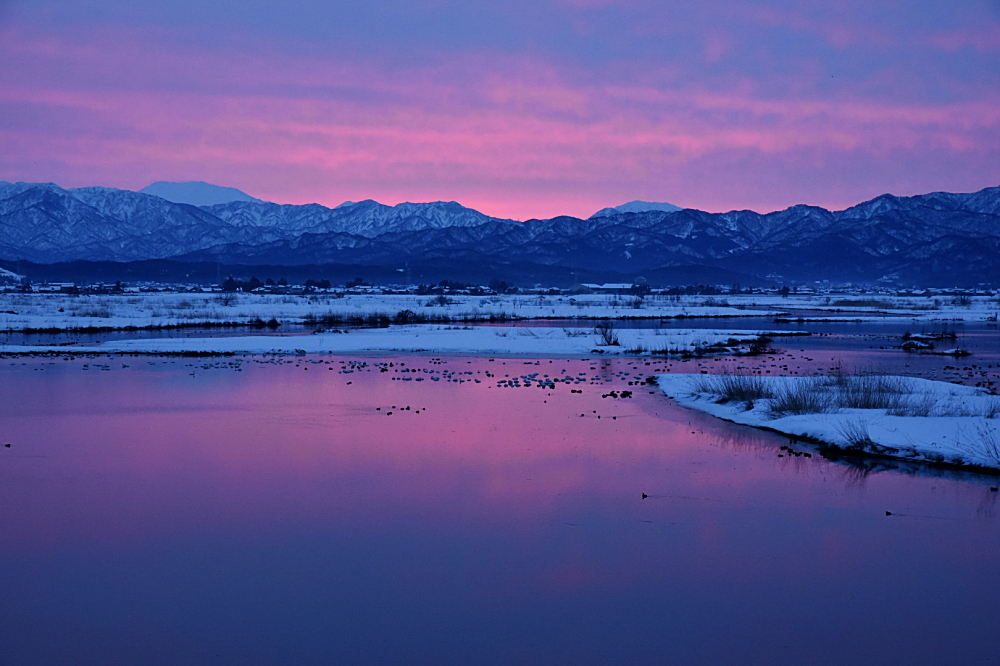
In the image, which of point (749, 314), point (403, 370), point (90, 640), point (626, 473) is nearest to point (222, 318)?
point (403, 370)

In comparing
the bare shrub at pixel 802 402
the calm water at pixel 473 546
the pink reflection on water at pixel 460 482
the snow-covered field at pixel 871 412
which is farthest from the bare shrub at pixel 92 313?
the bare shrub at pixel 802 402

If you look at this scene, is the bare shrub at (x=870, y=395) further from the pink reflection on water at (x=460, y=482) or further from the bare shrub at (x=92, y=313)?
the bare shrub at (x=92, y=313)

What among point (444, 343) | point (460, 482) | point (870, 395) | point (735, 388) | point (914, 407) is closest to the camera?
point (460, 482)

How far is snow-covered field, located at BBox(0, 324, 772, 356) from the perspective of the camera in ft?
133

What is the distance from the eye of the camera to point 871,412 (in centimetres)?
2009

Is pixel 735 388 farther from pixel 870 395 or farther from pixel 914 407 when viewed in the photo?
pixel 914 407

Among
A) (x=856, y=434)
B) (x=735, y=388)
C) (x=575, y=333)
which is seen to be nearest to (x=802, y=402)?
(x=735, y=388)

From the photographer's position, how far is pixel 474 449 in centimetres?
1762

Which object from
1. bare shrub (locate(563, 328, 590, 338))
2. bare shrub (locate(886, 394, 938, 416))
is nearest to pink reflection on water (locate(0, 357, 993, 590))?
bare shrub (locate(886, 394, 938, 416))

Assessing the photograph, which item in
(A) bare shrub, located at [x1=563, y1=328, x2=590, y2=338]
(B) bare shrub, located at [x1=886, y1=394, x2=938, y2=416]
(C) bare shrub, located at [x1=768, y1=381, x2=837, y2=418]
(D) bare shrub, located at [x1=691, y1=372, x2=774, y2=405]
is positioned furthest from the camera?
(A) bare shrub, located at [x1=563, y1=328, x2=590, y2=338]

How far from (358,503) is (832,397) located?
44.9 feet

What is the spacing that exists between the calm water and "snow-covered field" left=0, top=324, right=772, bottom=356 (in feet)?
65.8

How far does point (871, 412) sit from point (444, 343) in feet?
88.8

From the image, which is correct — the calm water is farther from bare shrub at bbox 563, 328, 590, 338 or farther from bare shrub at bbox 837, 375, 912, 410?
bare shrub at bbox 563, 328, 590, 338
